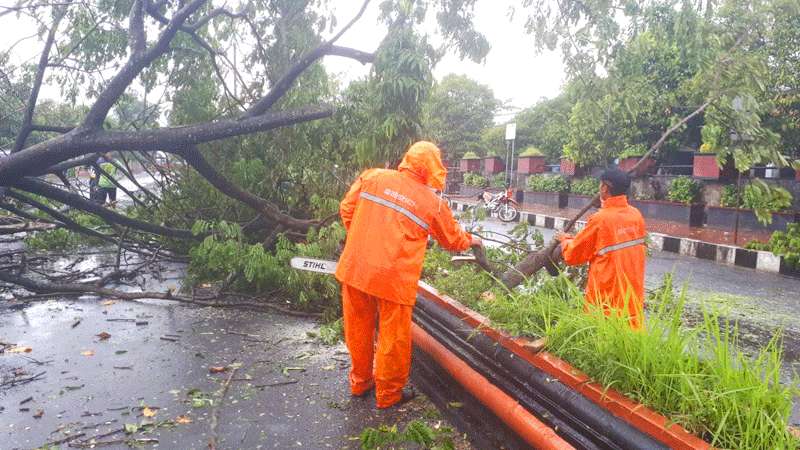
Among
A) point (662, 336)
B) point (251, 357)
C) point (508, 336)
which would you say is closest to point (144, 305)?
point (251, 357)

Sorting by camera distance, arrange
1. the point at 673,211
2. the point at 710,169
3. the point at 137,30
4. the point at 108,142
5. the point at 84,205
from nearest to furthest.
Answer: the point at 108,142 < the point at 137,30 < the point at 84,205 < the point at 710,169 < the point at 673,211

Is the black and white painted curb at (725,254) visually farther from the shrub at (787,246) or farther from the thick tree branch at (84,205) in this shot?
the thick tree branch at (84,205)

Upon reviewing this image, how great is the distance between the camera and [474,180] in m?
24.6

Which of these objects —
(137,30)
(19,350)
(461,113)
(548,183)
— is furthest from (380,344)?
(461,113)

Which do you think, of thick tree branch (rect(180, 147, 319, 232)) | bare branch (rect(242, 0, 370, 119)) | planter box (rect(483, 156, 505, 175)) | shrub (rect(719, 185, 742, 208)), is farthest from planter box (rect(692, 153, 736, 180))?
planter box (rect(483, 156, 505, 175))

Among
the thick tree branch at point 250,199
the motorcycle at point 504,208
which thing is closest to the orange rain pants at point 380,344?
the thick tree branch at point 250,199

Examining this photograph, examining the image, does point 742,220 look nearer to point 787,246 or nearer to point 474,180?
point 787,246

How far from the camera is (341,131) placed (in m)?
5.99

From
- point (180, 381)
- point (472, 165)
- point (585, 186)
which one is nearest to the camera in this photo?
point (180, 381)

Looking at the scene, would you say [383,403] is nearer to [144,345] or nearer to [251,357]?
[251,357]

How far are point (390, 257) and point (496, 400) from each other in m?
0.91

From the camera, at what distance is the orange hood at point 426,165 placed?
3004mm

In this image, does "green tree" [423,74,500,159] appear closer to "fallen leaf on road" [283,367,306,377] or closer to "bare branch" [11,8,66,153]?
"bare branch" [11,8,66,153]

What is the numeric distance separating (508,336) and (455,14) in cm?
348
